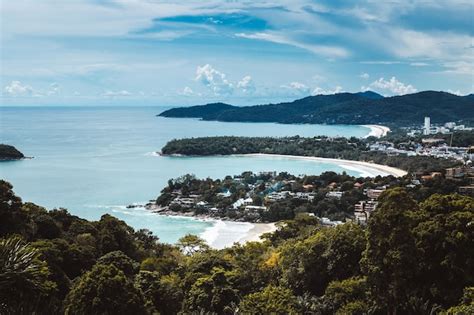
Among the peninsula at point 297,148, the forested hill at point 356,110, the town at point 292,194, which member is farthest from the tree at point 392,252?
the forested hill at point 356,110

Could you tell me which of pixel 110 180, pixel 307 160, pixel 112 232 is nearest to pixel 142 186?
pixel 110 180

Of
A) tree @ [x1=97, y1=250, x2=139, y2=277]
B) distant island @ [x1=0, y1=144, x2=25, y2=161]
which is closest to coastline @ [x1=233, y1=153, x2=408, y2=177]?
distant island @ [x1=0, y1=144, x2=25, y2=161]

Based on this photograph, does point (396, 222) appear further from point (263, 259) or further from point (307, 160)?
point (307, 160)

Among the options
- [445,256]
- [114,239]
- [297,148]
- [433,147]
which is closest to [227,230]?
[114,239]

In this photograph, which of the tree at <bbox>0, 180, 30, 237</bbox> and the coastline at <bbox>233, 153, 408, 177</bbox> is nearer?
the tree at <bbox>0, 180, 30, 237</bbox>

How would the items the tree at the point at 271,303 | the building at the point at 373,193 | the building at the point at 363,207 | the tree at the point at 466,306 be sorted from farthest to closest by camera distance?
the building at the point at 373,193, the building at the point at 363,207, the tree at the point at 271,303, the tree at the point at 466,306

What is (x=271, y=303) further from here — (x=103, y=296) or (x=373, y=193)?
(x=373, y=193)

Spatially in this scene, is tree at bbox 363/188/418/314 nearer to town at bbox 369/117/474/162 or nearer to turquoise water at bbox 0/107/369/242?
turquoise water at bbox 0/107/369/242

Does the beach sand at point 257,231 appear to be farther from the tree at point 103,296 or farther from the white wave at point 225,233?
the tree at point 103,296
